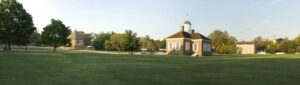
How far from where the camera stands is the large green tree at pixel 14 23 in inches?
1879

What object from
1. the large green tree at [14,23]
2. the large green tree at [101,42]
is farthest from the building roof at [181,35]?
the large green tree at [101,42]

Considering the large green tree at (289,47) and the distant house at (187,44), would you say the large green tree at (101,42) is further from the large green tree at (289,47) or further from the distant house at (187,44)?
the large green tree at (289,47)

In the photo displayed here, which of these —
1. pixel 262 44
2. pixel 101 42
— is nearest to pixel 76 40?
pixel 101 42

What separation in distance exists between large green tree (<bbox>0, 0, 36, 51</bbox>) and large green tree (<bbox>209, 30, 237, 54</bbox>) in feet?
178

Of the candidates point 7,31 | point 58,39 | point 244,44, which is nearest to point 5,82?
point 7,31

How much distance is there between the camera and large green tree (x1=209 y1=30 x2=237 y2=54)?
298 feet

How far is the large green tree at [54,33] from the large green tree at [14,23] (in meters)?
6.47

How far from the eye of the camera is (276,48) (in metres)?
105

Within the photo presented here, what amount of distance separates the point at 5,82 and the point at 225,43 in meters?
94.2

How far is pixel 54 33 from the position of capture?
57750mm

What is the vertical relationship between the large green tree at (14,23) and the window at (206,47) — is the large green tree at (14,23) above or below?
above

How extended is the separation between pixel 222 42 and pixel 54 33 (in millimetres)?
54884

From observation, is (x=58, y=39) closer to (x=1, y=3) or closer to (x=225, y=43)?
(x=1, y=3)

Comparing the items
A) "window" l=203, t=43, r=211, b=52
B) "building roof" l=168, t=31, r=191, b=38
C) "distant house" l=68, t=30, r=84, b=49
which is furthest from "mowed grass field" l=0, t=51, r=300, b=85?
"distant house" l=68, t=30, r=84, b=49
